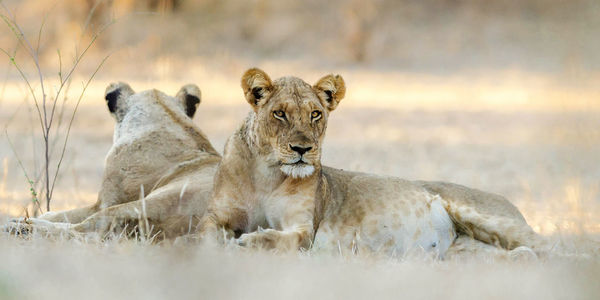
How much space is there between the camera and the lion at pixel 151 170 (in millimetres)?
5684

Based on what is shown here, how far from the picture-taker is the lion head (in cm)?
502

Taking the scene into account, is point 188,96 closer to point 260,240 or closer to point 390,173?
point 260,240

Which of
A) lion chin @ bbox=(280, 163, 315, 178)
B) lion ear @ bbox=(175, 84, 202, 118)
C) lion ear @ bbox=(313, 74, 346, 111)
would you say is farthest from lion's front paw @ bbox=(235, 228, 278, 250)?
lion ear @ bbox=(175, 84, 202, 118)

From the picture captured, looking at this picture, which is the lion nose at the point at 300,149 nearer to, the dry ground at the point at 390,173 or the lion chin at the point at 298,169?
the lion chin at the point at 298,169

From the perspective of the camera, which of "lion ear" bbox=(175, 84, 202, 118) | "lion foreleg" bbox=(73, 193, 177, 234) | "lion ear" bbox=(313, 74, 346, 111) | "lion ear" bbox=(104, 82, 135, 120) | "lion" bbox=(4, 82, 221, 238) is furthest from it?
"lion ear" bbox=(175, 84, 202, 118)

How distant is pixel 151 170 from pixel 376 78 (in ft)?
44.0

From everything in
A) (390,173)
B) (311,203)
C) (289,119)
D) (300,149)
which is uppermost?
(289,119)

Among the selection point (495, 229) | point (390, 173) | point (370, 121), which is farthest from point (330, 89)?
point (370, 121)

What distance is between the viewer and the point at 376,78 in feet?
64.2

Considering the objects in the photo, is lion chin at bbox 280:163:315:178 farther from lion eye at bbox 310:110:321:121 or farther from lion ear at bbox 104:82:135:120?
lion ear at bbox 104:82:135:120

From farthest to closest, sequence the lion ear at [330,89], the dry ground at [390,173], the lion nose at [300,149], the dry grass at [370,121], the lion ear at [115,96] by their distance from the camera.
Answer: the lion ear at [115,96], the lion ear at [330,89], the lion nose at [300,149], the dry grass at [370,121], the dry ground at [390,173]

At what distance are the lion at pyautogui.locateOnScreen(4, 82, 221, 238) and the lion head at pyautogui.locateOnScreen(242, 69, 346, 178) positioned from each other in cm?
77

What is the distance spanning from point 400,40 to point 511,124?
9.39 meters

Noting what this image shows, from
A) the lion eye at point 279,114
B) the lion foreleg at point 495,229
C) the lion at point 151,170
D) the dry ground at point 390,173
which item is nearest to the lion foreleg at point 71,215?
the lion at point 151,170
